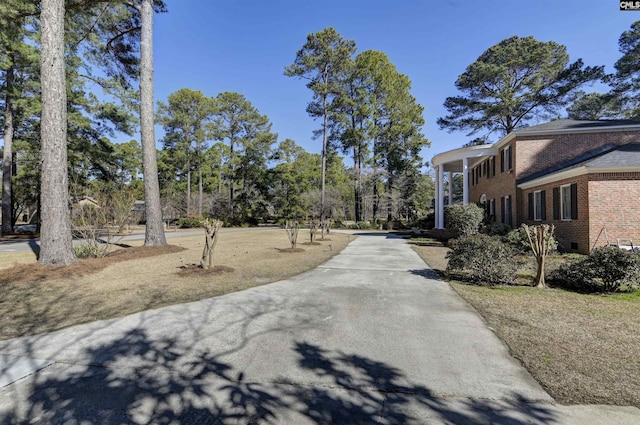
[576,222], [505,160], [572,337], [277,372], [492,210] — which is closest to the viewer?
[277,372]

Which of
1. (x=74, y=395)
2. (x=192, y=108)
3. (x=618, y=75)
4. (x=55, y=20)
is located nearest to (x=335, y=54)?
(x=192, y=108)

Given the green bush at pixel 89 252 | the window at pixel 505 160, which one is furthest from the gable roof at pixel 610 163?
the green bush at pixel 89 252

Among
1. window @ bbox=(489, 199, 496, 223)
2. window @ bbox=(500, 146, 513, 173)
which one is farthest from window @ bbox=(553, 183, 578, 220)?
window @ bbox=(489, 199, 496, 223)

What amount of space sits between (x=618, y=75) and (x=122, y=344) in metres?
33.4

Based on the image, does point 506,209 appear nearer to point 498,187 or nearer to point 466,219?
point 498,187

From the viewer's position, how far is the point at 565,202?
12.2 m

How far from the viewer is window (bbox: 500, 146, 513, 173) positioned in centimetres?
1672

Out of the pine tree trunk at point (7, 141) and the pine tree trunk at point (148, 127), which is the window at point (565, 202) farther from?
the pine tree trunk at point (7, 141)

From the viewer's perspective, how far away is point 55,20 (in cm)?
796

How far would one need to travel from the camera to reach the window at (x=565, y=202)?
451 inches

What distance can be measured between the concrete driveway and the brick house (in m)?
9.40

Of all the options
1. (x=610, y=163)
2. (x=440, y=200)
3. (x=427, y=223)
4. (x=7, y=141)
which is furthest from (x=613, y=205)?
(x=7, y=141)

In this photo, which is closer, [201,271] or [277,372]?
[277,372]

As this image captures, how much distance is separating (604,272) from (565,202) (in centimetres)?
749
